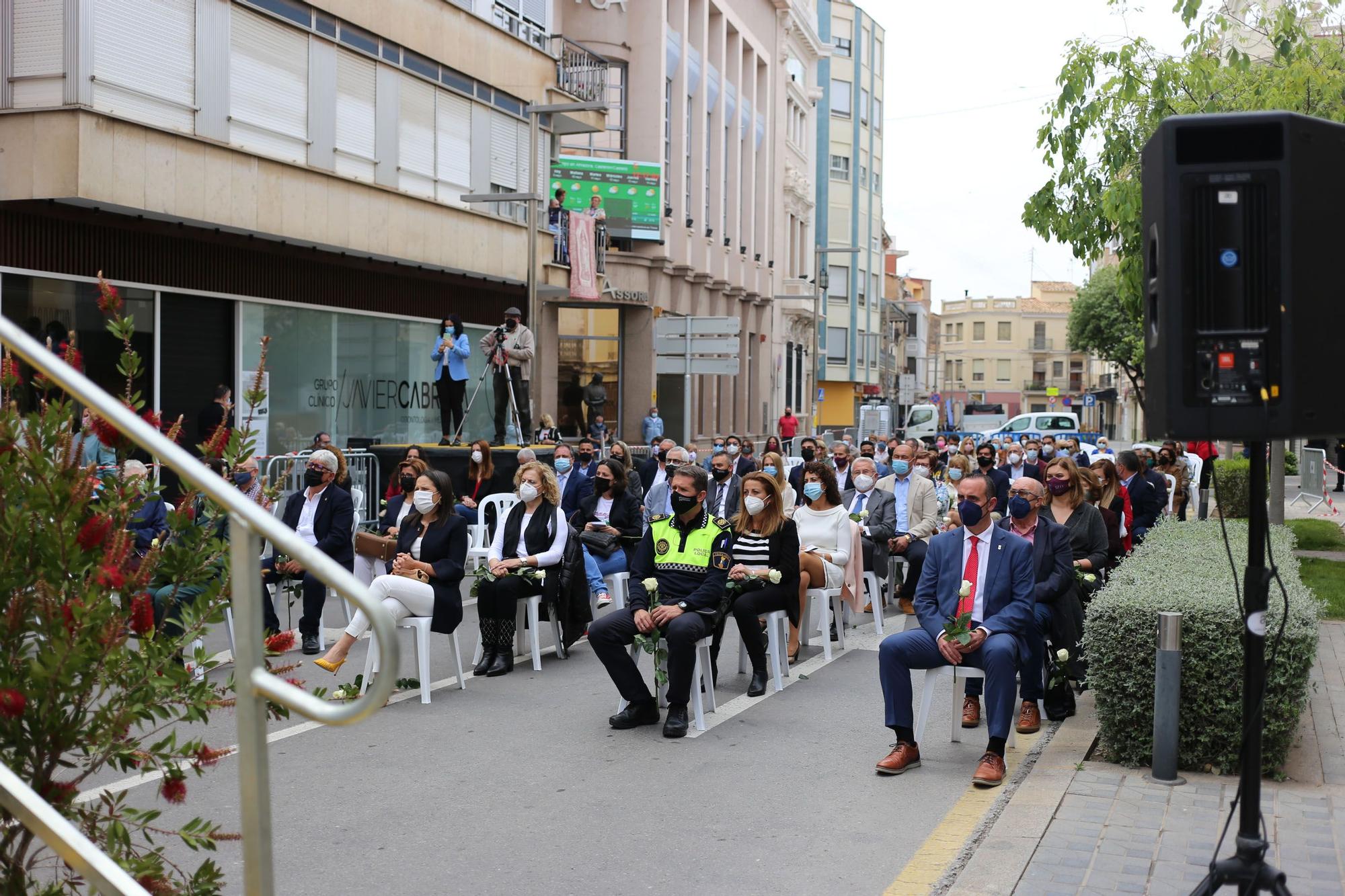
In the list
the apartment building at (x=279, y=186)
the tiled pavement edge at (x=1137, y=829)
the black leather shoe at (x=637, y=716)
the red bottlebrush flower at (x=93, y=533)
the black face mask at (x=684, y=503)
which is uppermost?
the apartment building at (x=279, y=186)

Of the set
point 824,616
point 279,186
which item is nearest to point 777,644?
point 824,616

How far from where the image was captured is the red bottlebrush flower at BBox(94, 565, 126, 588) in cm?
348

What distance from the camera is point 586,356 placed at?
3712cm

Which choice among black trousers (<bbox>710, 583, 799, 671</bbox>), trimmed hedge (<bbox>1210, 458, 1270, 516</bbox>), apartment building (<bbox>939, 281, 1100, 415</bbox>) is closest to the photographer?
black trousers (<bbox>710, 583, 799, 671</bbox>)

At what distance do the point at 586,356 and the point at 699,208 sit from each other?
8110mm

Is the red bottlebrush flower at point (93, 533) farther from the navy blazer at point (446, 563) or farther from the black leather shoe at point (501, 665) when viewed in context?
the black leather shoe at point (501, 665)

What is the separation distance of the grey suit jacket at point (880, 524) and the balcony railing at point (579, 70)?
18.3m

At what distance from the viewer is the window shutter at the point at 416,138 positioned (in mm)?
23438

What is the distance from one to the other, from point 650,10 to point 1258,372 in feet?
113

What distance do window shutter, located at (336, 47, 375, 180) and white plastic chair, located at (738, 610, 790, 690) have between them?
14169mm

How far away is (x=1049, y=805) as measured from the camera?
642 centimetres

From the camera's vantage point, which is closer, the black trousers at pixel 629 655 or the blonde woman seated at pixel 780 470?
the black trousers at pixel 629 655

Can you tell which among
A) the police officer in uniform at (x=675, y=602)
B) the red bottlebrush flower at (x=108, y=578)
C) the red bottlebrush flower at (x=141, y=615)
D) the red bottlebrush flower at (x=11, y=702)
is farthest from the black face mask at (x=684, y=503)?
the red bottlebrush flower at (x=11, y=702)

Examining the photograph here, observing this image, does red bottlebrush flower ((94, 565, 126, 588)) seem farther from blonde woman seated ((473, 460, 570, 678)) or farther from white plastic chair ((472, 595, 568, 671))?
white plastic chair ((472, 595, 568, 671))
